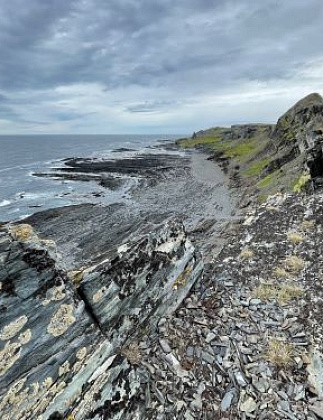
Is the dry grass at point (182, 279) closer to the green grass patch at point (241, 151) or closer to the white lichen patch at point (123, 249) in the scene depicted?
the white lichen patch at point (123, 249)

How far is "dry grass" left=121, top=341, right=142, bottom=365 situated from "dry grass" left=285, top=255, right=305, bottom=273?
8.14m

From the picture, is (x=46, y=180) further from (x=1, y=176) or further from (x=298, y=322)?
(x=298, y=322)

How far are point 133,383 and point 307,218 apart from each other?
14715 mm

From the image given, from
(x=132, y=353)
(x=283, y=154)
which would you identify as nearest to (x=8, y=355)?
(x=132, y=353)

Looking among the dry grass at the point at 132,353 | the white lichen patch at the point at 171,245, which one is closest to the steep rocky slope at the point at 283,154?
the white lichen patch at the point at 171,245

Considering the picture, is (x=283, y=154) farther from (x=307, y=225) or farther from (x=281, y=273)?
(x=281, y=273)

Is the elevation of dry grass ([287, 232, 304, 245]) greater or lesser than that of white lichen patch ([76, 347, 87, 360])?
lesser

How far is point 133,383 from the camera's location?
7.40m

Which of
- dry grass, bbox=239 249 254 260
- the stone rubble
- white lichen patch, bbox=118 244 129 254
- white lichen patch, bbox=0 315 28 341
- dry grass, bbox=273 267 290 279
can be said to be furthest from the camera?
dry grass, bbox=239 249 254 260

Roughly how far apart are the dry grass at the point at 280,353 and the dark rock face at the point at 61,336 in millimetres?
3922

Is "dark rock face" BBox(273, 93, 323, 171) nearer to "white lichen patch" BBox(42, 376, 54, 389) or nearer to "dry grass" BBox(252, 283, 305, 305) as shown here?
"dry grass" BBox(252, 283, 305, 305)

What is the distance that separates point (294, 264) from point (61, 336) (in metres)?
10.7

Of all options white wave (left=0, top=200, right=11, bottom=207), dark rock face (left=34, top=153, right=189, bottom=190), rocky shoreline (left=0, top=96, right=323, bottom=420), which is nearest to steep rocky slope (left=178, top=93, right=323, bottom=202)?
dark rock face (left=34, top=153, right=189, bottom=190)

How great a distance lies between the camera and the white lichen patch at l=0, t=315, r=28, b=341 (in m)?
6.22
